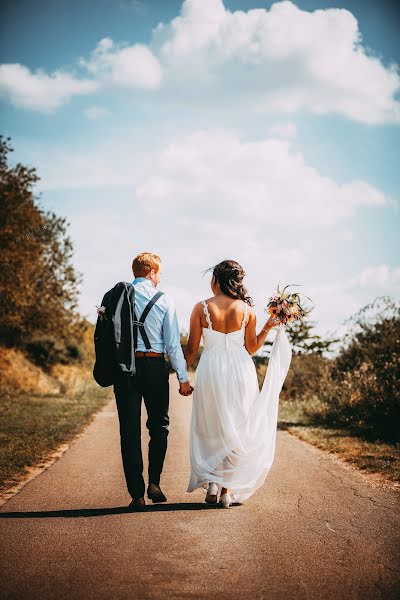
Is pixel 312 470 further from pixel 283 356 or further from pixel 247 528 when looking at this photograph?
pixel 247 528

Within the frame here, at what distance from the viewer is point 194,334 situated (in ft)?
20.4

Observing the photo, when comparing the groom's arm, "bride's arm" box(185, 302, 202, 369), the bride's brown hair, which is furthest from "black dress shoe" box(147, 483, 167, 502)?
the bride's brown hair

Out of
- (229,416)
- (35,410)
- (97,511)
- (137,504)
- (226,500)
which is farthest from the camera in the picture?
(35,410)

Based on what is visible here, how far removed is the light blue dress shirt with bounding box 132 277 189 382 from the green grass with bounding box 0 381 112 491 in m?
2.57

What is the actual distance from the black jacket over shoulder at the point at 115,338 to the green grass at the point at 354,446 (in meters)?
3.80

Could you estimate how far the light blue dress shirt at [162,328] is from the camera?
19.4ft

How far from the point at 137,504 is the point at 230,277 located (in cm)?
255

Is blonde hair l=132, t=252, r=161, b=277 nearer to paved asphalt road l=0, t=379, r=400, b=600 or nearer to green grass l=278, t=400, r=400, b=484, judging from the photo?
paved asphalt road l=0, t=379, r=400, b=600

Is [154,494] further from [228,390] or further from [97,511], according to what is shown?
[228,390]

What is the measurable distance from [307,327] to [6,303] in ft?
36.7

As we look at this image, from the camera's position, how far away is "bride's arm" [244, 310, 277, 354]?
627cm

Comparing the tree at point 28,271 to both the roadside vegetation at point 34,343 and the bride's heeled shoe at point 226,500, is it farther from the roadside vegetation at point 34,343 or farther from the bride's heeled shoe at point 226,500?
the bride's heeled shoe at point 226,500

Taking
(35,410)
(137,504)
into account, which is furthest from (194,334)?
(35,410)

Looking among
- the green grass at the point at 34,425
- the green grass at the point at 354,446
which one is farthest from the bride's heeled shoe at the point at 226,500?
the green grass at the point at 34,425
